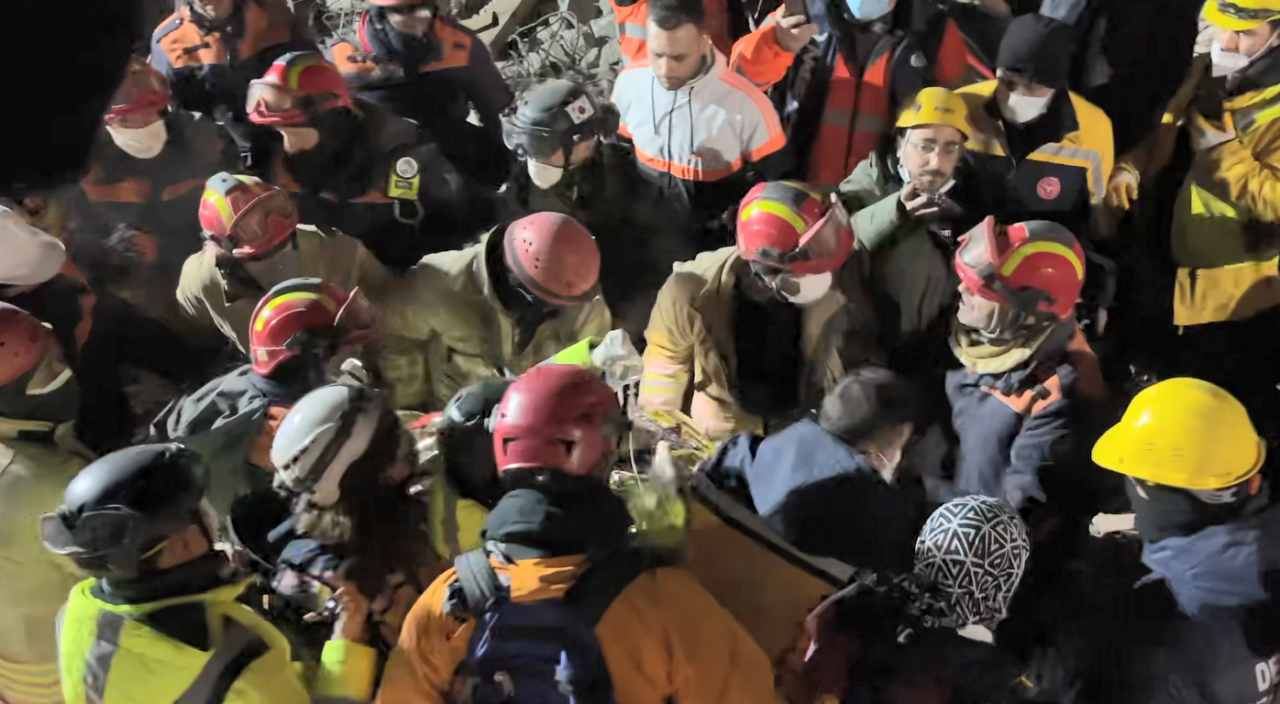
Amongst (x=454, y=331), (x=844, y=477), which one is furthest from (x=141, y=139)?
(x=844, y=477)

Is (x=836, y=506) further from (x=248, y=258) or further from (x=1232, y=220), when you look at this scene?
(x=1232, y=220)

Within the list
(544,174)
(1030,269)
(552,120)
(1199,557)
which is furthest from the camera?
(544,174)

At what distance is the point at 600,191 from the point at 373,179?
3.62 feet

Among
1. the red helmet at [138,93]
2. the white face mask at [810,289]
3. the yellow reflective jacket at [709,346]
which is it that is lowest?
the yellow reflective jacket at [709,346]

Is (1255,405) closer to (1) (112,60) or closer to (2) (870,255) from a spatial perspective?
(2) (870,255)

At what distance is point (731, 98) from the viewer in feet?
14.9

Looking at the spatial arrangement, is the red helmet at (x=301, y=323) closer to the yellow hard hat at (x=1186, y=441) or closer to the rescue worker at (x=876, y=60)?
the rescue worker at (x=876, y=60)

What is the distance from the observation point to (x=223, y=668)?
88.1 inches

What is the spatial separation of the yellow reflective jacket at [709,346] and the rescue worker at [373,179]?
1235 millimetres

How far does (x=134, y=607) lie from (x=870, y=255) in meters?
2.96

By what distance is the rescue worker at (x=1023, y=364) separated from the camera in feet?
11.0

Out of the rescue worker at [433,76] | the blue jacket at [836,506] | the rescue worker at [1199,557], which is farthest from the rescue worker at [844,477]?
the rescue worker at [433,76]

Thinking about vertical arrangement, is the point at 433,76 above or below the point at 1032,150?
below

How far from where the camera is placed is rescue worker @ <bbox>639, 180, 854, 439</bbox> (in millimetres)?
3746
